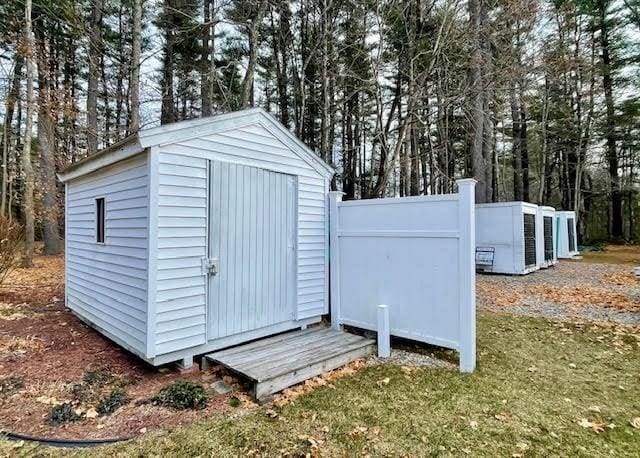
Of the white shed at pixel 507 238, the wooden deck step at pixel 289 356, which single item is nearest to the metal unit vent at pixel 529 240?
the white shed at pixel 507 238

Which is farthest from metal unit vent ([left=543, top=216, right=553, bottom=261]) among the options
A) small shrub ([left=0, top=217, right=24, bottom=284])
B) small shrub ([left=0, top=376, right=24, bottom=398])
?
small shrub ([left=0, top=217, right=24, bottom=284])

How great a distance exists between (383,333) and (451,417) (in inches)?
52.3

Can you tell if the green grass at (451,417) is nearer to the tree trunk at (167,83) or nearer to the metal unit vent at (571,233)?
the tree trunk at (167,83)

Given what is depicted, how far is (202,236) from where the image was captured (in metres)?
3.59

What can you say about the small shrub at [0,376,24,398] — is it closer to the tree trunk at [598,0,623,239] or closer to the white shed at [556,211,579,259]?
the white shed at [556,211,579,259]

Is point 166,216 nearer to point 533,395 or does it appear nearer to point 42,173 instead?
point 533,395

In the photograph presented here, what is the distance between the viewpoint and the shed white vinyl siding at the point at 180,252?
3.30 meters

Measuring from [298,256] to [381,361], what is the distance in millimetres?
1561

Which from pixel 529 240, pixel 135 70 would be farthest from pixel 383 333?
pixel 529 240

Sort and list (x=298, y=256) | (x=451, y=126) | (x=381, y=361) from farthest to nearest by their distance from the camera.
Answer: (x=451, y=126), (x=298, y=256), (x=381, y=361)

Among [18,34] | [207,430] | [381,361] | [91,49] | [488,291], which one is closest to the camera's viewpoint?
[207,430]

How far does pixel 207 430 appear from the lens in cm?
253

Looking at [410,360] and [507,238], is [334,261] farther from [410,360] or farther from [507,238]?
[507,238]

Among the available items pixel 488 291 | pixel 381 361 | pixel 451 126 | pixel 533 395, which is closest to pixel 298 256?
pixel 381 361
